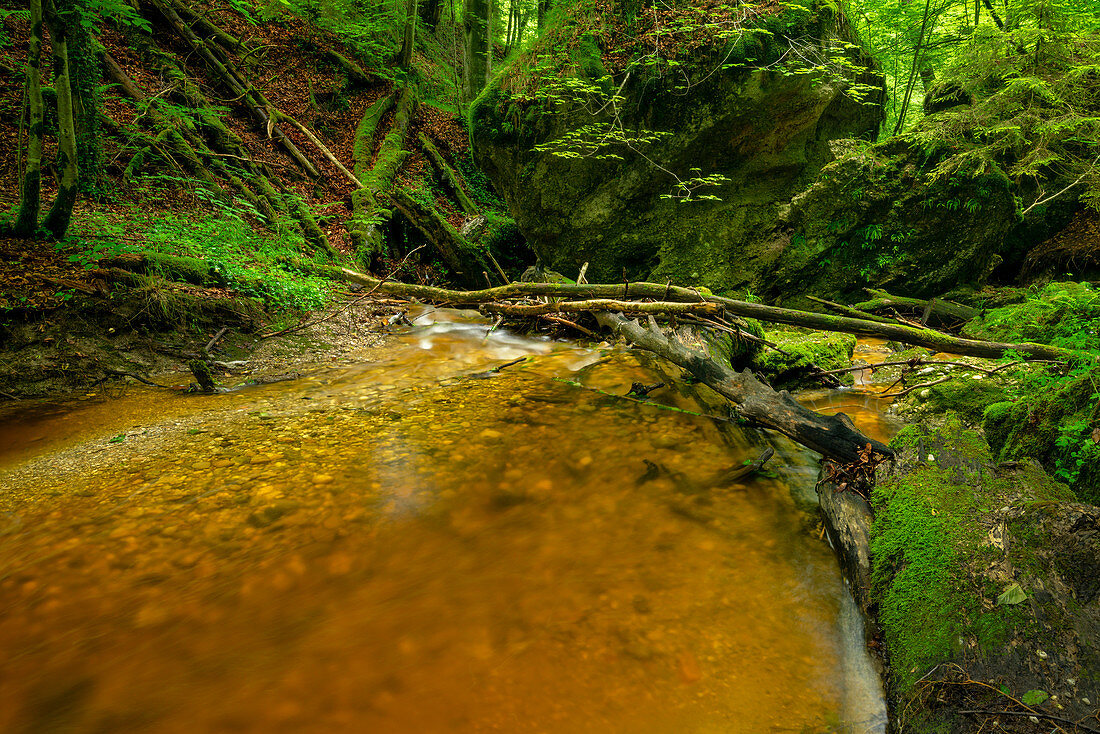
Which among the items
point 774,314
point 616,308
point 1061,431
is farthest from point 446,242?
point 1061,431

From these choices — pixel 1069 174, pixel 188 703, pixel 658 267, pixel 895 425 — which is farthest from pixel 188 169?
pixel 1069 174

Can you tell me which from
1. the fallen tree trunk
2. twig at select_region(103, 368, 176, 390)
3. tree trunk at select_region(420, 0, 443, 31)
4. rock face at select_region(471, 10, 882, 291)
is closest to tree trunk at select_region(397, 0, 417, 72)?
tree trunk at select_region(420, 0, 443, 31)

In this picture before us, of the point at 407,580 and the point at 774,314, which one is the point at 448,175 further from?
the point at 407,580

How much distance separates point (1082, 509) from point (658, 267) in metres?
7.54

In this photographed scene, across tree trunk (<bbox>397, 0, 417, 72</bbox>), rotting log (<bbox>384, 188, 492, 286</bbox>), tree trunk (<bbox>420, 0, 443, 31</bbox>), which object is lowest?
rotting log (<bbox>384, 188, 492, 286</bbox>)

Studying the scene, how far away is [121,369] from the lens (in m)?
4.79

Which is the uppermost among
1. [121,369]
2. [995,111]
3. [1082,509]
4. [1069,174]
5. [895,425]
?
[995,111]

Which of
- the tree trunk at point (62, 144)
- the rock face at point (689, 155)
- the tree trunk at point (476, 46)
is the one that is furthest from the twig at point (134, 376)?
the tree trunk at point (476, 46)

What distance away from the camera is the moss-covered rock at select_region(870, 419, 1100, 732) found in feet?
5.05

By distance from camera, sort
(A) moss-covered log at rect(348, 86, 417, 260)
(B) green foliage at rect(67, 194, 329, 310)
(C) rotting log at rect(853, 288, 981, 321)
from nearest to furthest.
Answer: (B) green foliage at rect(67, 194, 329, 310)
(C) rotting log at rect(853, 288, 981, 321)
(A) moss-covered log at rect(348, 86, 417, 260)

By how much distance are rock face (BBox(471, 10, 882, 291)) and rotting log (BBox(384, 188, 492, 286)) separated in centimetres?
138

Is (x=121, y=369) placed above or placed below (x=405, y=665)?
above

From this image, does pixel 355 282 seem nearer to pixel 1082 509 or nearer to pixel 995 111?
pixel 1082 509

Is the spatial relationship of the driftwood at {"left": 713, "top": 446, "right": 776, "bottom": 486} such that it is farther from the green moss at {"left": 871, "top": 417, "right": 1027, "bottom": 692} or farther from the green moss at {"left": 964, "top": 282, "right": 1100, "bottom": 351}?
the green moss at {"left": 964, "top": 282, "right": 1100, "bottom": 351}
